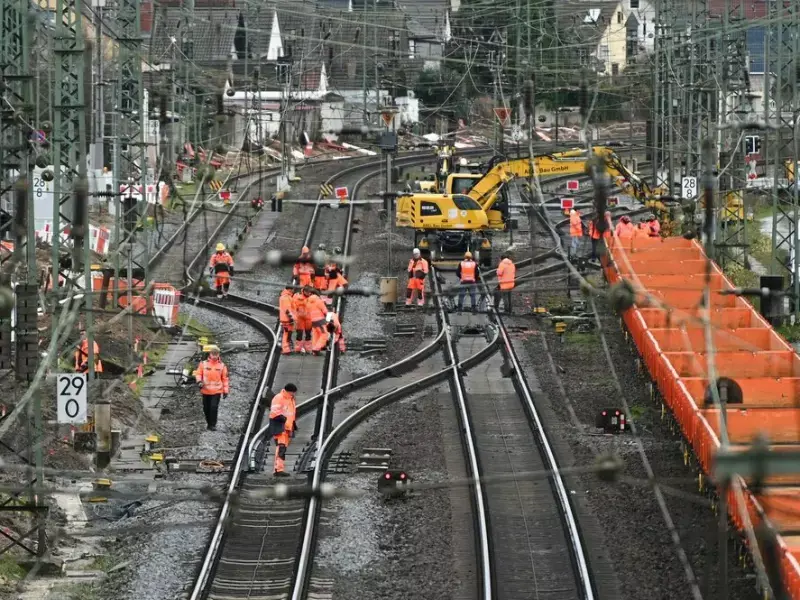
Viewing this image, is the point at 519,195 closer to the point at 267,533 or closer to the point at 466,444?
the point at 466,444

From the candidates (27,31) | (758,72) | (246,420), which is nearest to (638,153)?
(758,72)

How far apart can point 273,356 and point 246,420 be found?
3799mm

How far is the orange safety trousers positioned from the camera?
1768 centimetres

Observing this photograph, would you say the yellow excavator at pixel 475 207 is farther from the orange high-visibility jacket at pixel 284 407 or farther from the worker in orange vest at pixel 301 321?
the orange high-visibility jacket at pixel 284 407

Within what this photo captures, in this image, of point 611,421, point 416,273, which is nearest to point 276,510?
point 611,421

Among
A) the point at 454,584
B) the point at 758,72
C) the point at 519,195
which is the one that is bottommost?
the point at 454,584

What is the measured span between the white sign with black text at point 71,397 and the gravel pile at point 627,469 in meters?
5.33

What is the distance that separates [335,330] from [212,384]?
5.41m

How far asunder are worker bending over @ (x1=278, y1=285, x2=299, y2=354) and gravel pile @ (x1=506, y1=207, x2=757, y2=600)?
3671mm

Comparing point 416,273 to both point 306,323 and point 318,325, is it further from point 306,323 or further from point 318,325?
point 318,325

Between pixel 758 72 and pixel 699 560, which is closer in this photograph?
pixel 699 560

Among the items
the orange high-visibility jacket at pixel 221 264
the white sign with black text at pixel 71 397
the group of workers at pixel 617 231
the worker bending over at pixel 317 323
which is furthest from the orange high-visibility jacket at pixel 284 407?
the group of workers at pixel 617 231

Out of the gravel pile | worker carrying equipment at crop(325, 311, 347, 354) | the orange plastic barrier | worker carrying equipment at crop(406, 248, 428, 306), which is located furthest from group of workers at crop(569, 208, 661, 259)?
worker carrying equipment at crop(325, 311, 347, 354)

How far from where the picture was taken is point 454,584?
1402 cm
